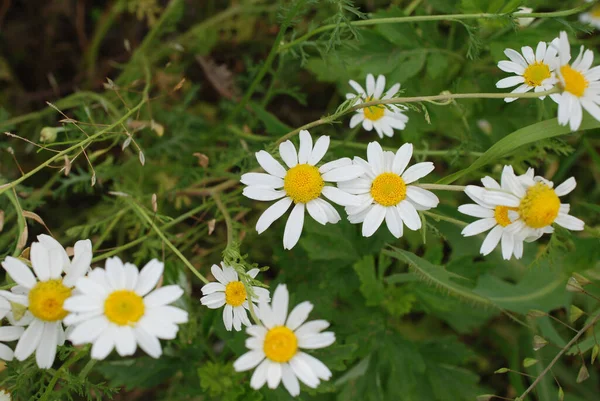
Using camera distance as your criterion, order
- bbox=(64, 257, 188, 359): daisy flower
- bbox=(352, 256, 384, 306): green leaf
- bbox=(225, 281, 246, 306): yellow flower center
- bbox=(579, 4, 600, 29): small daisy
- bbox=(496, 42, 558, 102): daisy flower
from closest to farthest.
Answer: bbox=(64, 257, 188, 359): daisy flower → bbox=(225, 281, 246, 306): yellow flower center → bbox=(496, 42, 558, 102): daisy flower → bbox=(352, 256, 384, 306): green leaf → bbox=(579, 4, 600, 29): small daisy

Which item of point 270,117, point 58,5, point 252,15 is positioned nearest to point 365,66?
point 270,117

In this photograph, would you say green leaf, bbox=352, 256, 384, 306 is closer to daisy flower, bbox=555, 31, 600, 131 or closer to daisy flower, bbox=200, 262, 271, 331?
daisy flower, bbox=200, 262, 271, 331

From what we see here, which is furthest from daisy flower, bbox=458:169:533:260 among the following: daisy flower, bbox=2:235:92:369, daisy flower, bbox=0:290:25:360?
daisy flower, bbox=0:290:25:360

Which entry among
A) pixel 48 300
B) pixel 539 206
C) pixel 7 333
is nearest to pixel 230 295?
pixel 48 300

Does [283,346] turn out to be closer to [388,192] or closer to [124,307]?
[124,307]

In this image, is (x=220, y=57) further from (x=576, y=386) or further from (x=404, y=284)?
(x=576, y=386)

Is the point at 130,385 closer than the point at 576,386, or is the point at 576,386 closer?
the point at 130,385

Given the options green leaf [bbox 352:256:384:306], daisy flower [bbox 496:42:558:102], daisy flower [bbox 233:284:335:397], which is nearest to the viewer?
daisy flower [bbox 233:284:335:397]
